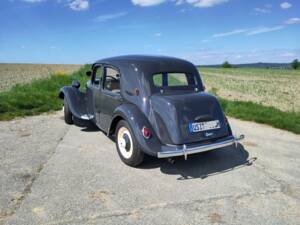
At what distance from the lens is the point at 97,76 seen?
→ 20.5 ft

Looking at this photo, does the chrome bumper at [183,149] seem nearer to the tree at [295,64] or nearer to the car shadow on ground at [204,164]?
the car shadow on ground at [204,164]

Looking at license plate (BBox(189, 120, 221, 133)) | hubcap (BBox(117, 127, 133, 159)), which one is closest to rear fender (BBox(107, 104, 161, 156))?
hubcap (BBox(117, 127, 133, 159))

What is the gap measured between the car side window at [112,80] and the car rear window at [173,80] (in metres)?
0.79

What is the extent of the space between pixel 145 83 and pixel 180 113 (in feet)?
2.88

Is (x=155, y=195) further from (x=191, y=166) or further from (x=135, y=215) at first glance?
(x=191, y=166)

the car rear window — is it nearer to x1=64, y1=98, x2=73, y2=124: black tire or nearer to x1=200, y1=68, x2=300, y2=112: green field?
x1=64, y1=98, x2=73, y2=124: black tire

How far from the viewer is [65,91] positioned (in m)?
7.21

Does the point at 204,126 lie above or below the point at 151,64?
below

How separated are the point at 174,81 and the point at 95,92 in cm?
178

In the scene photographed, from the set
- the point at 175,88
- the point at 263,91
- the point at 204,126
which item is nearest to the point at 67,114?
the point at 175,88

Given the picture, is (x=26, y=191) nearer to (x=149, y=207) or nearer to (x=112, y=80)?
(x=149, y=207)

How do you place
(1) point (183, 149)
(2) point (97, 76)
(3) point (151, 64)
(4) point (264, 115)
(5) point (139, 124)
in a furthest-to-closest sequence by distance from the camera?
(4) point (264, 115) → (2) point (97, 76) → (3) point (151, 64) → (5) point (139, 124) → (1) point (183, 149)

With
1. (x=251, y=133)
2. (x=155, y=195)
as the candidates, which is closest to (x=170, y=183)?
(x=155, y=195)

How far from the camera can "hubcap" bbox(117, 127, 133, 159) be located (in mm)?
4719
